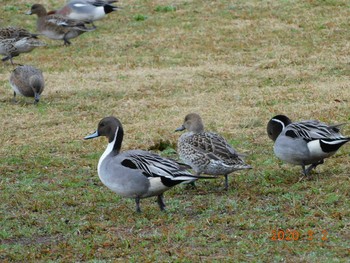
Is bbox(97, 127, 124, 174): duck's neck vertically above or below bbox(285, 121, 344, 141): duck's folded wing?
above

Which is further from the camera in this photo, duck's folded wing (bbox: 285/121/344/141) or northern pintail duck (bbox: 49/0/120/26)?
northern pintail duck (bbox: 49/0/120/26)

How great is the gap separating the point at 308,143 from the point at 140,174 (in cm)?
165

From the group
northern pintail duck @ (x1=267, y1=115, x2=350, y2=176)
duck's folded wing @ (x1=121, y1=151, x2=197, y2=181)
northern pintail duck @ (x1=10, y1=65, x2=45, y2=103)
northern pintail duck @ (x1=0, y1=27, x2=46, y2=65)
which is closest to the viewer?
duck's folded wing @ (x1=121, y1=151, x2=197, y2=181)

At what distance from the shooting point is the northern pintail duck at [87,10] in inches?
690

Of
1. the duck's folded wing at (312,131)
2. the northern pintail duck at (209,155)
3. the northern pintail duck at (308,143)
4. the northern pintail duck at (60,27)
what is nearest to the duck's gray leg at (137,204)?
the northern pintail duck at (209,155)

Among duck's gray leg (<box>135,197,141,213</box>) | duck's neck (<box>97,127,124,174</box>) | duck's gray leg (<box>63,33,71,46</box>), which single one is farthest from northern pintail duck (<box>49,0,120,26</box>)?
duck's gray leg (<box>135,197,141,213</box>)

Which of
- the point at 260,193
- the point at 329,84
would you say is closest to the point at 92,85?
the point at 329,84

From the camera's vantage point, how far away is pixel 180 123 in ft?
33.6

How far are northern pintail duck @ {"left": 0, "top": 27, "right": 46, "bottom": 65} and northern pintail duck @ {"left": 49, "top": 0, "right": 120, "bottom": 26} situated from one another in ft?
8.78

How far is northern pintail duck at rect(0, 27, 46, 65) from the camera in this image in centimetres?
1447

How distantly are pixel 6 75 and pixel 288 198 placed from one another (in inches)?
321

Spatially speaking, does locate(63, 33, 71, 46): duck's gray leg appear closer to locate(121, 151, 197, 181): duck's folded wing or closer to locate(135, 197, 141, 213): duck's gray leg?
locate(121, 151, 197, 181): duck's folded wing

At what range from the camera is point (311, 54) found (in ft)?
46.0

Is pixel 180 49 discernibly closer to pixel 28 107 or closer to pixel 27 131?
pixel 28 107
